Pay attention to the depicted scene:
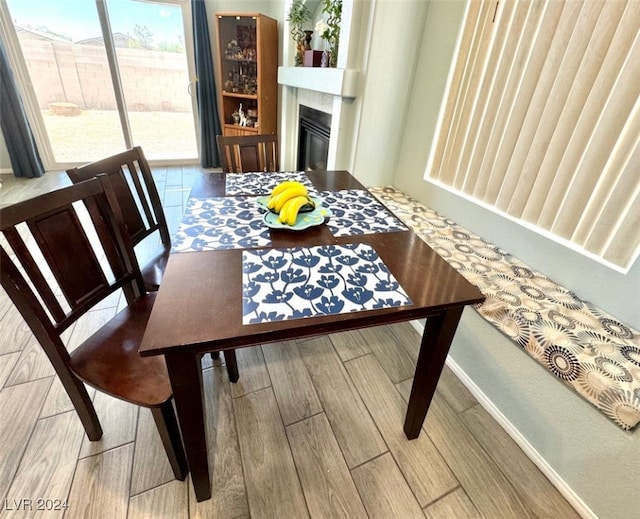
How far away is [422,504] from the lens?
1.12m

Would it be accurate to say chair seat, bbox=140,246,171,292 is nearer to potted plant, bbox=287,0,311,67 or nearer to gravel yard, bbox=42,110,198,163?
potted plant, bbox=287,0,311,67

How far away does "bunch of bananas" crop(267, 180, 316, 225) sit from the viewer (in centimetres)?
121

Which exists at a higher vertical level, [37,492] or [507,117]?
[507,117]

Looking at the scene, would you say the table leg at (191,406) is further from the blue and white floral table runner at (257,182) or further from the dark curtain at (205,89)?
the dark curtain at (205,89)

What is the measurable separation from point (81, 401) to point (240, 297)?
0.77 metres

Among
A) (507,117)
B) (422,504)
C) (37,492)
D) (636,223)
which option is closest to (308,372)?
(422,504)

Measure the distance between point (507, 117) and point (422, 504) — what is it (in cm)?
178

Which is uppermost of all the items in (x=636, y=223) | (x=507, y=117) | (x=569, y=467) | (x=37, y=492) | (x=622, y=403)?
(x=507, y=117)

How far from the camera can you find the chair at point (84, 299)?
880mm

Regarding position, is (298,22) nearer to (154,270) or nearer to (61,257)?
(154,270)

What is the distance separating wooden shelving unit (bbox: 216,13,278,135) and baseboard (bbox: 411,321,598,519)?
11.5 ft

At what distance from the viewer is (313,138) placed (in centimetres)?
313

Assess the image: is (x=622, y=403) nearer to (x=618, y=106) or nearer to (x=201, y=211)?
(x=618, y=106)

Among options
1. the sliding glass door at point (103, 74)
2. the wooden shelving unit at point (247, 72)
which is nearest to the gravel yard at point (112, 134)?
the sliding glass door at point (103, 74)
